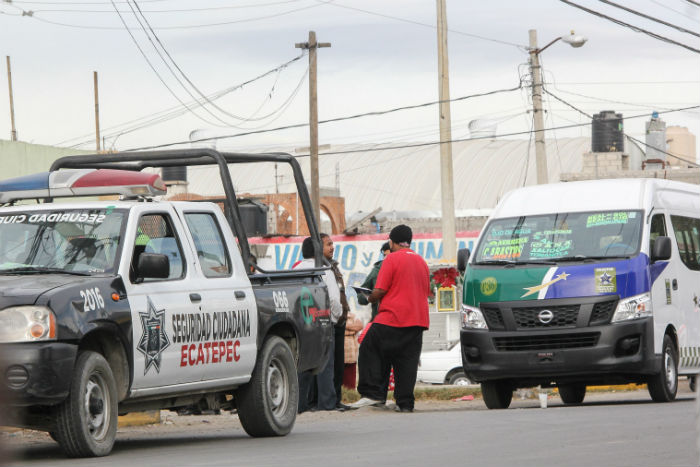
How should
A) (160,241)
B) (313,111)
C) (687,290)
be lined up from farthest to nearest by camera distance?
1. (313,111)
2. (687,290)
3. (160,241)

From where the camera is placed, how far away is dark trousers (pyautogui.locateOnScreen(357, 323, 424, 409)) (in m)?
13.4

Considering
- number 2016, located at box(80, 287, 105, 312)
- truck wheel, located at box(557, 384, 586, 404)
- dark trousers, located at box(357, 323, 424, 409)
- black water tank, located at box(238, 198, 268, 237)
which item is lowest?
truck wheel, located at box(557, 384, 586, 404)

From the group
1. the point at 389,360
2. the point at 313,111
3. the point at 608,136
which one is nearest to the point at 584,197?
the point at 389,360

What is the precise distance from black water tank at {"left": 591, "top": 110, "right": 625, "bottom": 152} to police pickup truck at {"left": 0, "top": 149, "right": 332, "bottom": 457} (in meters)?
54.6

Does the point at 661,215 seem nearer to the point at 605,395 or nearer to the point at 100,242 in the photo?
the point at 605,395

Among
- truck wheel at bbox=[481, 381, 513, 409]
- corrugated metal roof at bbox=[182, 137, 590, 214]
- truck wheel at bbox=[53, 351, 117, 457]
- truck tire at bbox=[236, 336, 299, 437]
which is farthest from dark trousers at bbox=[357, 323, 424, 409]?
corrugated metal roof at bbox=[182, 137, 590, 214]

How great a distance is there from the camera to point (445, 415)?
12648 mm

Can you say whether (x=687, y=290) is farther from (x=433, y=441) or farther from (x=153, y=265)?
(x=153, y=265)

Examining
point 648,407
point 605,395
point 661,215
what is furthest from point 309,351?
point 605,395

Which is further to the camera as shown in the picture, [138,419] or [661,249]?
[661,249]

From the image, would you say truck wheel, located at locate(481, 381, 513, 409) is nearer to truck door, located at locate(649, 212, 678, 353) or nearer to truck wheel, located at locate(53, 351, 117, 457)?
truck door, located at locate(649, 212, 678, 353)

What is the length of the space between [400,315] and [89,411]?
221 inches

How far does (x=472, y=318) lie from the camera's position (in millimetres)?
13508

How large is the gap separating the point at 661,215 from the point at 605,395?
471 cm
